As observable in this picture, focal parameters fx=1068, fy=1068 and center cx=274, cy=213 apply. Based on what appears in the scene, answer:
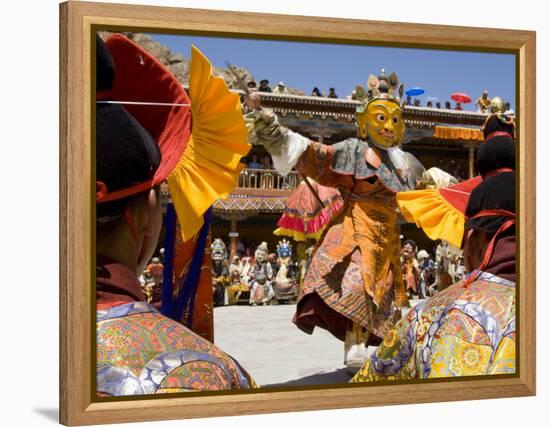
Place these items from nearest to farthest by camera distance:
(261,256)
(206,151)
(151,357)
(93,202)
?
(151,357), (93,202), (206,151), (261,256)

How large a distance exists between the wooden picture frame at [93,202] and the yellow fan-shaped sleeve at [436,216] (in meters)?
0.36

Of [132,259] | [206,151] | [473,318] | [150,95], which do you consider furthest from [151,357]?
[473,318]

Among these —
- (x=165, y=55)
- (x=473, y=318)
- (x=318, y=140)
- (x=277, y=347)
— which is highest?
(x=165, y=55)

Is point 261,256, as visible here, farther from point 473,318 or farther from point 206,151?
point 473,318

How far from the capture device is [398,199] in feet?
17.7

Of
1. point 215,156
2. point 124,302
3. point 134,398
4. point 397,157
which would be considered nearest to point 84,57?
point 215,156

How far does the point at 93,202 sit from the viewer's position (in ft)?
14.2

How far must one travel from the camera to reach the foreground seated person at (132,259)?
13.4 feet

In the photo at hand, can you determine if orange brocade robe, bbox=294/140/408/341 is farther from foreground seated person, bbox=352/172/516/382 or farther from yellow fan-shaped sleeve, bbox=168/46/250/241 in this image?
yellow fan-shaped sleeve, bbox=168/46/250/241

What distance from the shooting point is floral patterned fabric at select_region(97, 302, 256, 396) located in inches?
159

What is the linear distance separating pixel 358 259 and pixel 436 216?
509 millimetres

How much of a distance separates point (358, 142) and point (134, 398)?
1.80 m

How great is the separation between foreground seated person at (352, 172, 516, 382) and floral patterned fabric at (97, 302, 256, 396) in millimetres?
903

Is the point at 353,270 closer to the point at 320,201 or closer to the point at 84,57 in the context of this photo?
the point at 320,201
